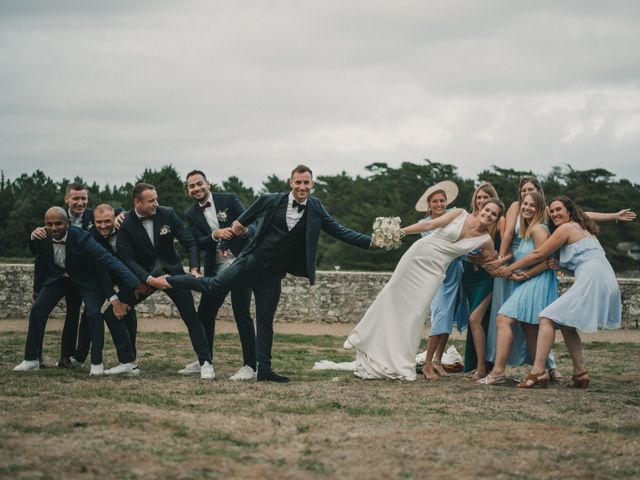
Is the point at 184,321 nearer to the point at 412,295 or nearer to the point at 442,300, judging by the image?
the point at 412,295

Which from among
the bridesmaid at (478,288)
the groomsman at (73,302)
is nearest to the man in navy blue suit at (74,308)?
the groomsman at (73,302)

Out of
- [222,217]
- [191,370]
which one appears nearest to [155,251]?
[222,217]

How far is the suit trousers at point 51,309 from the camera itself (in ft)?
27.4

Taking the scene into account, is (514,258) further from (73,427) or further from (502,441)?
(73,427)

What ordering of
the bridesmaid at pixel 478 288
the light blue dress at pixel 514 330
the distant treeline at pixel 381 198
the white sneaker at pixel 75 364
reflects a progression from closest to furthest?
the light blue dress at pixel 514 330
the bridesmaid at pixel 478 288
the white sneaker at pixel 75 364
the distant treeline at pixel 381 198

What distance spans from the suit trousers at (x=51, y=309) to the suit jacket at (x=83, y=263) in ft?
0.26

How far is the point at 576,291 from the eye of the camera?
8.04 meters

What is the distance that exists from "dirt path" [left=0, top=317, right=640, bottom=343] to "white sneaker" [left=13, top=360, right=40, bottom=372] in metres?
6.98

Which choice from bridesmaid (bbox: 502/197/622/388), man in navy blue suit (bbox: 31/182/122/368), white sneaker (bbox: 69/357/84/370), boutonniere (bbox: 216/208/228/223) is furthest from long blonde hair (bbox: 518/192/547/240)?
white sneaker (bbox: 69/357/84/370)

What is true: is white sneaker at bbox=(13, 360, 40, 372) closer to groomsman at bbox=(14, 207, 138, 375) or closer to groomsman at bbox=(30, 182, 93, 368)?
groomsman at bbox=(14, 207, 138, 375)

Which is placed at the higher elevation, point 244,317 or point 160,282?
point 160,282

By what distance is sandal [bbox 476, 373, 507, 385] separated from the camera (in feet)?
27.0

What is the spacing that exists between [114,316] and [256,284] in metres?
1.63

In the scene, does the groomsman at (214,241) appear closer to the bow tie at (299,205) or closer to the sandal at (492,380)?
the bow tie at (299,205)
